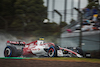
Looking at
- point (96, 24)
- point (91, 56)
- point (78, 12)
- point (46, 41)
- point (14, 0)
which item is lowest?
point (91, 56)

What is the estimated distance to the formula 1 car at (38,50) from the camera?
8.87 metres

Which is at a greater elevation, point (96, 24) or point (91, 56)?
point (96, 24)

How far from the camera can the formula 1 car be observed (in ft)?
29.1

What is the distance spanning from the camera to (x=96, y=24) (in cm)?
938

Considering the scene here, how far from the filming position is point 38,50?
363 inches

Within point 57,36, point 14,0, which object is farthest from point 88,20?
point 14,0

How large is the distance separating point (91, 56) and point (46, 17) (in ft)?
11.1

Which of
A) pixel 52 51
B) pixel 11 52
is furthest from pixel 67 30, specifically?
pixel 11 52

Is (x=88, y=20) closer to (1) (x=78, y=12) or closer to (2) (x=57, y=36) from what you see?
(1) (x=78, y=12)

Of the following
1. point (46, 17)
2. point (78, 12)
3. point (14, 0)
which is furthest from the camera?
point (14, 0)

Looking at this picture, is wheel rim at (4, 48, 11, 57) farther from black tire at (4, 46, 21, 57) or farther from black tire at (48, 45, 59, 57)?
black tire at (48, 45, 59, 57)

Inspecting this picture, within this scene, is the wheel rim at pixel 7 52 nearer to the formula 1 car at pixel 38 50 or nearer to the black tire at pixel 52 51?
the formula 1 car at pixel 38 50

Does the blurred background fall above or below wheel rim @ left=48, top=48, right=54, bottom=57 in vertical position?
above

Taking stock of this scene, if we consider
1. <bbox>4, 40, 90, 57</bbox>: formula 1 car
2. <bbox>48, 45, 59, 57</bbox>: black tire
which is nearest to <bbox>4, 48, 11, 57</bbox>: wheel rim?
<bbox>4, 40, 90, 57</bbox>: formula 1 car
